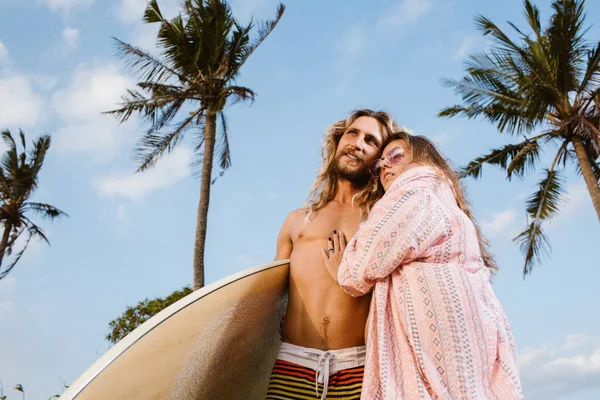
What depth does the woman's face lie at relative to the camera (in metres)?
2.28

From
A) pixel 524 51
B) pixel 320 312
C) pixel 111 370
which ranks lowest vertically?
pixel 111 370

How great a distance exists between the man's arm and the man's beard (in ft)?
1.16

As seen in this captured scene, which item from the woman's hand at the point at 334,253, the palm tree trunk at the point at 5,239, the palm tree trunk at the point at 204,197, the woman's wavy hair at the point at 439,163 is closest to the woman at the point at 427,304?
the woman's wavy hair at the point at 439,163

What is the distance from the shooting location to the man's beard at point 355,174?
119 inches

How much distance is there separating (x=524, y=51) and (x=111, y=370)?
11410 millimetres

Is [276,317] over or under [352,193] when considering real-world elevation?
under

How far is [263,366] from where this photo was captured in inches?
109

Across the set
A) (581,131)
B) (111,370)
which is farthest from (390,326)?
(581,131)

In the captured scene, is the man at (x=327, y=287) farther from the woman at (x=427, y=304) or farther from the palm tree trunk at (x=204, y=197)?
the palm tree trunk at (x=204, y=197)

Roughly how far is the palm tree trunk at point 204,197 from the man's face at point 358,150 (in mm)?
6667

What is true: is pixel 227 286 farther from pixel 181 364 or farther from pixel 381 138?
pixel 381 138

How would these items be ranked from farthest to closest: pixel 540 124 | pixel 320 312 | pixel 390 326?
pixel 540 124 → pixel 320 312 → pixel 390 326

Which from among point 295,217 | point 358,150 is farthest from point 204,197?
point 358,150

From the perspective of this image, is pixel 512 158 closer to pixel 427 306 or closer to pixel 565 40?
pixel 565 40
